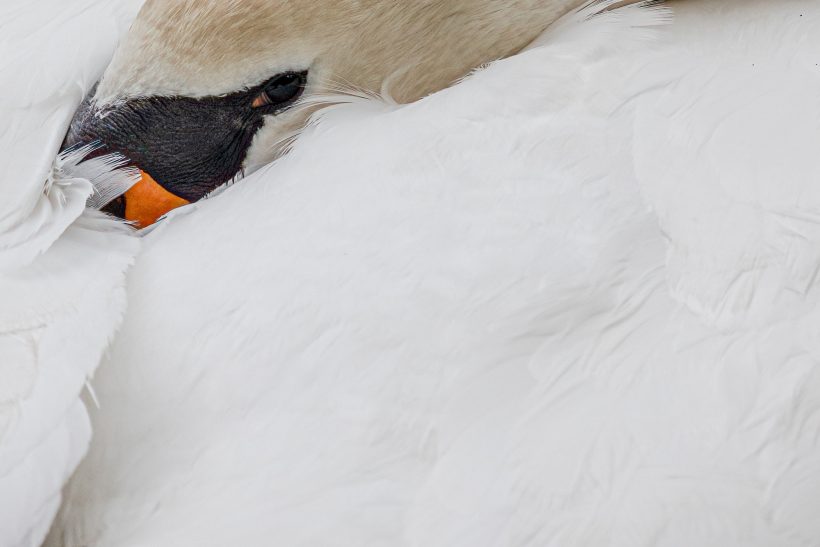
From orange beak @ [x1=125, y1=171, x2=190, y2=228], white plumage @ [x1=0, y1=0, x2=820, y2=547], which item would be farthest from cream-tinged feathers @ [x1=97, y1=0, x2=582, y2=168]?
white plumage @ [x1=0, y1=0, x2=820, y2=547]

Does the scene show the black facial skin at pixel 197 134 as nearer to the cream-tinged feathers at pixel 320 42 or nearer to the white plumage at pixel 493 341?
the cream-tinged feathers at pixel 320 42

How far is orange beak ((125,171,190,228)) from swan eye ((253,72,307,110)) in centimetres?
19

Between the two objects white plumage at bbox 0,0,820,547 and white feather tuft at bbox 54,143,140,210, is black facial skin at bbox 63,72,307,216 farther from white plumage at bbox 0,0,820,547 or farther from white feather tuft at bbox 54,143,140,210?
white plumage at bbox 0,0,820,547

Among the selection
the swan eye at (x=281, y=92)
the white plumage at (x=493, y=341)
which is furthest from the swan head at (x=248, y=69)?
the white plumage at (x=493, y=341)

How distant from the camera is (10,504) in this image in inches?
Answer: 42.9

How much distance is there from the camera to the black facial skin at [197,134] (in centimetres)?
158

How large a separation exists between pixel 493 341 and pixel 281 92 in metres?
0.60

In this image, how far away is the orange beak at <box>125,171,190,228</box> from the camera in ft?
5.11

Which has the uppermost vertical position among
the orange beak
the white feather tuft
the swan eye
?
the white feather tuft

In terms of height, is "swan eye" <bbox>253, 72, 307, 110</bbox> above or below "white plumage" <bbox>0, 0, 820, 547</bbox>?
above

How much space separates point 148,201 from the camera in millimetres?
1587

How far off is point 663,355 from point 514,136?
1.09 feet

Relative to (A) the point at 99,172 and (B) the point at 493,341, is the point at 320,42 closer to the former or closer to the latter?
(A) the point at 99,172

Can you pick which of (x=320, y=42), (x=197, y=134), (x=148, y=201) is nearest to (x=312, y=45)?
(x=320, y=42)
